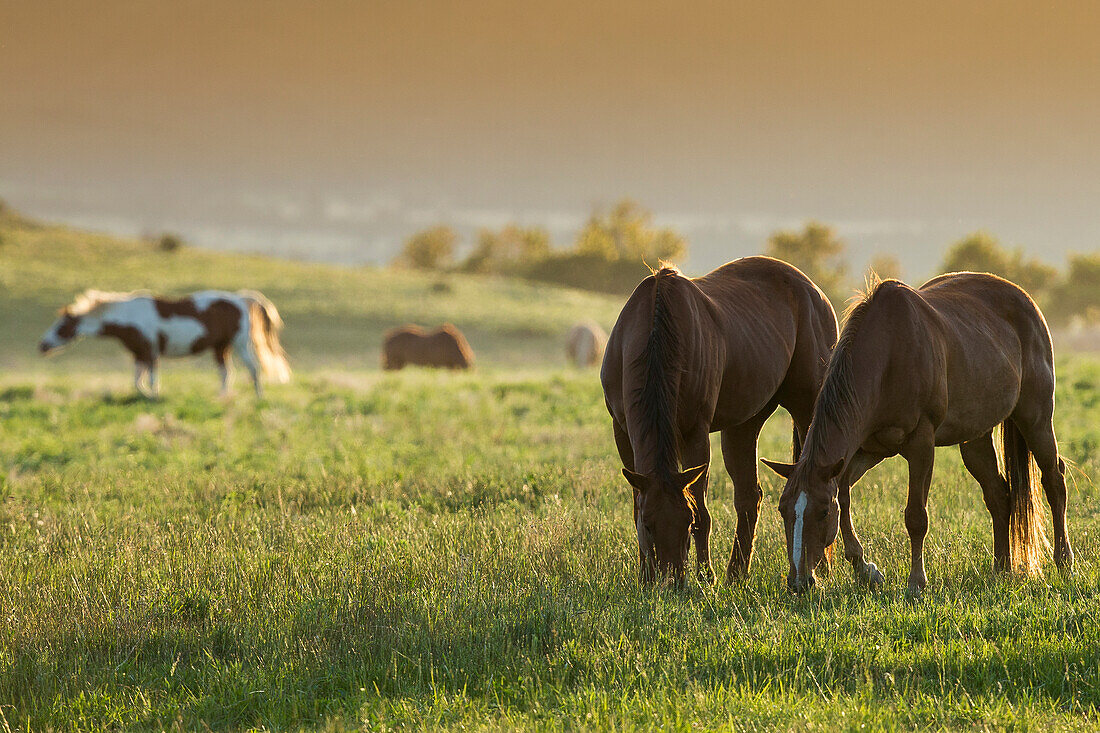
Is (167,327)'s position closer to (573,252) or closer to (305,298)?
(305,298)

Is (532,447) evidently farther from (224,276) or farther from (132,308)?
(224,276)

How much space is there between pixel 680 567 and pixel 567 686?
1150 mm

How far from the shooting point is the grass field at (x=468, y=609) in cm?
391

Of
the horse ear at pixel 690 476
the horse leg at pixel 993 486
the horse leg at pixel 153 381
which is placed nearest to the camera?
the horse ear at pixel 690 476

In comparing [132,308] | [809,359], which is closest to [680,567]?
[809,359]

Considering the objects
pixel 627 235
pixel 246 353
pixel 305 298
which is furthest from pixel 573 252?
pixel 246 353

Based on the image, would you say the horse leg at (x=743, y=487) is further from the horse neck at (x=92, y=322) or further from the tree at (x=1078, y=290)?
the tree at (x=1078, y=290)

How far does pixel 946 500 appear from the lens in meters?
7.89

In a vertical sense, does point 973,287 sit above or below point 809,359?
above

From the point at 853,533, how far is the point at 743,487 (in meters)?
0.85

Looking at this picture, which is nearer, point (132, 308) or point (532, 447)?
point (532, 447)

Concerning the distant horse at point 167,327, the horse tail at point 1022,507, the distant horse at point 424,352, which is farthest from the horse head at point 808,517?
the distant horse at point 424,352

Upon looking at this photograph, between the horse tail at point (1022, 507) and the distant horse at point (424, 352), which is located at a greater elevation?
the horse tail at point (1022, 507)

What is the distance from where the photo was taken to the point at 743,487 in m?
6.17
